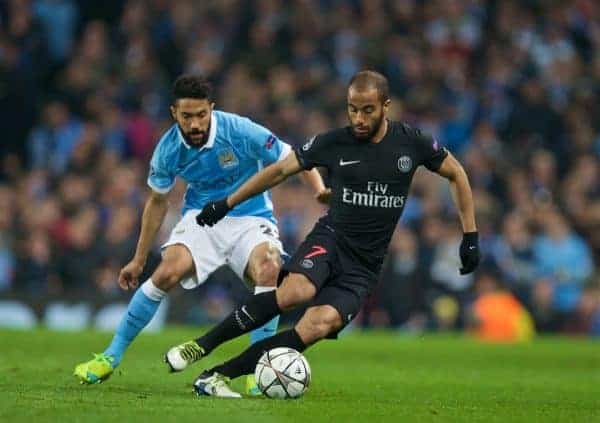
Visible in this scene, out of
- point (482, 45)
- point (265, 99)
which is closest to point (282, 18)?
point (265, 99)

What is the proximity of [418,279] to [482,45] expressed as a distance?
182 inches

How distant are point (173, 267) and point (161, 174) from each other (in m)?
0.66

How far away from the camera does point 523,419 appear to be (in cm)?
816

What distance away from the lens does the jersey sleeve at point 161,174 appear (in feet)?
32.7

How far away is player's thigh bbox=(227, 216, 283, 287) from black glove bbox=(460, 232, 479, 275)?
1332mm

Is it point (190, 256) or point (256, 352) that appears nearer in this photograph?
point (256, 352)

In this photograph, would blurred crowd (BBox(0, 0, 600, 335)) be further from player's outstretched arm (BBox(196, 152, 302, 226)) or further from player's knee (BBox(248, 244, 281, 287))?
player's outstretched arm (BBox(196, 152, 302, 226))

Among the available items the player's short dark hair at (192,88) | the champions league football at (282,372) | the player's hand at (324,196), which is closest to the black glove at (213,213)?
Result: the player's hand at (324,196)

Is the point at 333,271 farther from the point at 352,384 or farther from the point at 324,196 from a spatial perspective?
the point at 352,384

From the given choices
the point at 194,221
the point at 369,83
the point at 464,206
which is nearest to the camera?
the point at 369,83

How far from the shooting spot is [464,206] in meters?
9.32

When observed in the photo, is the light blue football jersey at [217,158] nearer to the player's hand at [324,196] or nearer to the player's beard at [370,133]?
the player's hand at [324,196]

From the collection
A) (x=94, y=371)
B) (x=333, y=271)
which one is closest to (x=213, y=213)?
(x=333, y=271)

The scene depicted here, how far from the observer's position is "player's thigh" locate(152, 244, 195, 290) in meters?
9.84
